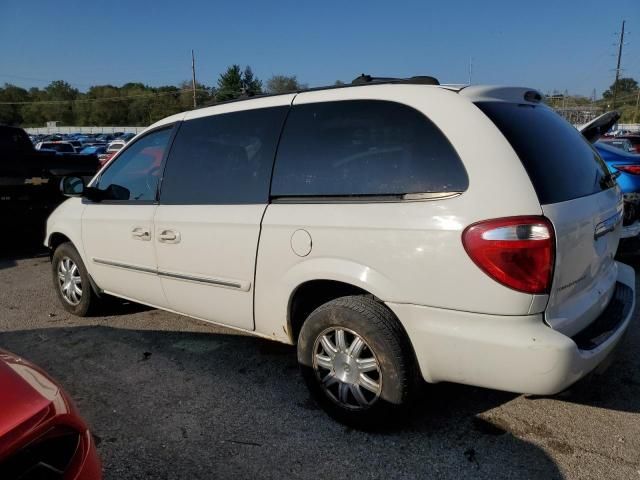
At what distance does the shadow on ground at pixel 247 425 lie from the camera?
2.53 metres

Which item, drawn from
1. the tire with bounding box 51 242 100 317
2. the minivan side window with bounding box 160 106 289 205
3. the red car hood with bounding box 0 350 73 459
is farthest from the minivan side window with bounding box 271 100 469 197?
the tire with bounding box 51 242 100 317

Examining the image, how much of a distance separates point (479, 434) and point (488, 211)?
4.23 feet

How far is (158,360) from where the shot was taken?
12.7 feet

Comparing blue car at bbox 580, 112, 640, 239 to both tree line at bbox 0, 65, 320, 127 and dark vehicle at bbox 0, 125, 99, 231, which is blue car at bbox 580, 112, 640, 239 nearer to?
dark vehicle at bbox 0, 125, 99, 231

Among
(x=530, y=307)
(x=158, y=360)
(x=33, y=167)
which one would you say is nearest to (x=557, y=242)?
(x=530, y=307)

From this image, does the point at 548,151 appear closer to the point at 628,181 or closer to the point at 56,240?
the point at 628,181

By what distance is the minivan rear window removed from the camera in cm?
238

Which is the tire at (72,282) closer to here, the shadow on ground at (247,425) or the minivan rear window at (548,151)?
the shadow on ground at (247,425)

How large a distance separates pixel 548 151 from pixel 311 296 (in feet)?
4.92

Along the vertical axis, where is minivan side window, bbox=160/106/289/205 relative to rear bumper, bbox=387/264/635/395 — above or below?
above

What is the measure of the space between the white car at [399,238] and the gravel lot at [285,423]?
0.27 meters

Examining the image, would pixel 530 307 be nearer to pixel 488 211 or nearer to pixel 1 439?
pixel 488 211

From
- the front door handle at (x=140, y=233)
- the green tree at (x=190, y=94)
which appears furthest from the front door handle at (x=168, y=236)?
the green tree at (x=190, y=94)

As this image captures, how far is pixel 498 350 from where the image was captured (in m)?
2.28
